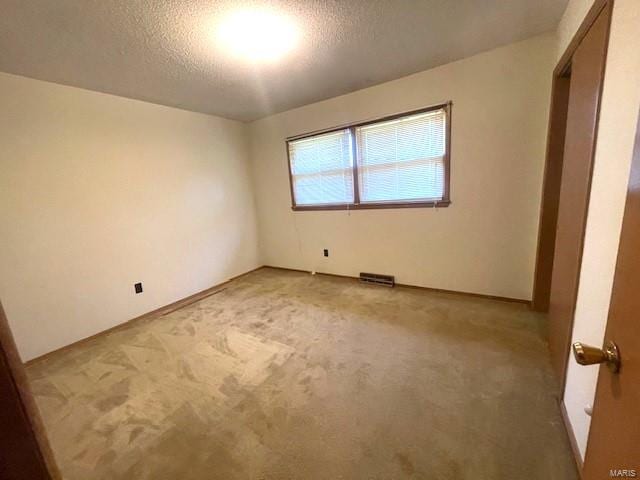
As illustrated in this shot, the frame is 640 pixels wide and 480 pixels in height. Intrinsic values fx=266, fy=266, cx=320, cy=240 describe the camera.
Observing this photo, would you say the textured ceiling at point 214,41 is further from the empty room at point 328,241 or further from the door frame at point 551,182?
the door frame at point 551,182


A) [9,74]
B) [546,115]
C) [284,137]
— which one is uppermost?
[9,74]

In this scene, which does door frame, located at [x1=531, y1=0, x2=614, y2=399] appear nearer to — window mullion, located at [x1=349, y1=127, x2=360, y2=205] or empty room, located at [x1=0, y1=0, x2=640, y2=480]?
empty room, located at [x1=0, y1=0, x2=640, y2=480]

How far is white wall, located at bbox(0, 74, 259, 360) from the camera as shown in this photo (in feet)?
7.13

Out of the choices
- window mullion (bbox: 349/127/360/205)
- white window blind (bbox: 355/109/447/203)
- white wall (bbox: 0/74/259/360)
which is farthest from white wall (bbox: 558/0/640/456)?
white wall (bbox: 0/74/259/360)

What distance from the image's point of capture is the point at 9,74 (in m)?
2.07

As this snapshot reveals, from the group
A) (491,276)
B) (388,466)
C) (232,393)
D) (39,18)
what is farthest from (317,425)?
(39,18)

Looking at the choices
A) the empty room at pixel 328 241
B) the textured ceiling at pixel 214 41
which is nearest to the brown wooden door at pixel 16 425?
the empty room at pixel 328 241

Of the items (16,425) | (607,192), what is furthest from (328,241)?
(16,425)

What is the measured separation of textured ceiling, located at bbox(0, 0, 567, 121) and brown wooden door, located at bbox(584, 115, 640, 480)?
5.83 feet

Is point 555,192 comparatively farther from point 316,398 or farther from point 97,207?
point 97,207

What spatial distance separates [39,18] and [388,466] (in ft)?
10.0

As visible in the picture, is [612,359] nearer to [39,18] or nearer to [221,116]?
[39,18]

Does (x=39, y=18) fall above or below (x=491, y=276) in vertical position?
above

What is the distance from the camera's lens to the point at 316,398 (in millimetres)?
1649
